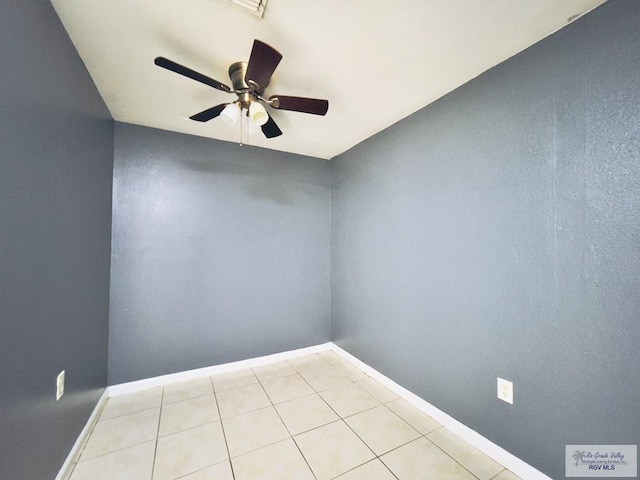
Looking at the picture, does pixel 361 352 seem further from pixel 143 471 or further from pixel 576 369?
pixel 143 471

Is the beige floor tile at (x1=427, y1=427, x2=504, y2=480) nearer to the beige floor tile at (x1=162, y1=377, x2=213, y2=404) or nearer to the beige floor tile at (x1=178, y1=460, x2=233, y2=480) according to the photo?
the beige floor tile at (x1=178, y1=460, x2=233, y2=480)

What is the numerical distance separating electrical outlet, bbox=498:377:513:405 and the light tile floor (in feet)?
1.25

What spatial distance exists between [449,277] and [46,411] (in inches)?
90.8

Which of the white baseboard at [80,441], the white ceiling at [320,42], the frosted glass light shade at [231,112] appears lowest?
the white baseboard at [80,441]

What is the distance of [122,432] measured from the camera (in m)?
1.62

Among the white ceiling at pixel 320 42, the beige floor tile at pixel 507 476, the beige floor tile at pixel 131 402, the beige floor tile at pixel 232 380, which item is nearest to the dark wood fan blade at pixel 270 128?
→ the white ceiling at pixel 320 42

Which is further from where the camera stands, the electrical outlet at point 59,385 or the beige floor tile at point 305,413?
the beige floor tile at point 305,413

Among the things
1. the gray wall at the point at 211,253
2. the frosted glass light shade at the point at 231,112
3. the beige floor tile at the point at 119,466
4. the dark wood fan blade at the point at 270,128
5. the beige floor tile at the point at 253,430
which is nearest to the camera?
the beige floor tile at the point at 119,466

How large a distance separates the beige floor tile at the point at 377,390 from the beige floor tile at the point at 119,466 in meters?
1.58

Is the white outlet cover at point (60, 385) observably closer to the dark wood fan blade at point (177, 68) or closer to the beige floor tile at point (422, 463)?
the dark wood fan blade at point (177, 68)

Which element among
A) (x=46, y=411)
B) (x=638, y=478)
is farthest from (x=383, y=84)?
(x=46, y=411)

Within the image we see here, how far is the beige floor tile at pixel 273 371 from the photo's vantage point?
2361 mm

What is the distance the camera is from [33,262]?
103 centimetres

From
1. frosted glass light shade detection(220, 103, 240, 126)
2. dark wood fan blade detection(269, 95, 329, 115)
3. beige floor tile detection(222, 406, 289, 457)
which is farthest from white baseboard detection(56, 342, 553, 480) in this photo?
dark wood fan blade detection(269, 95, 329, 115)
